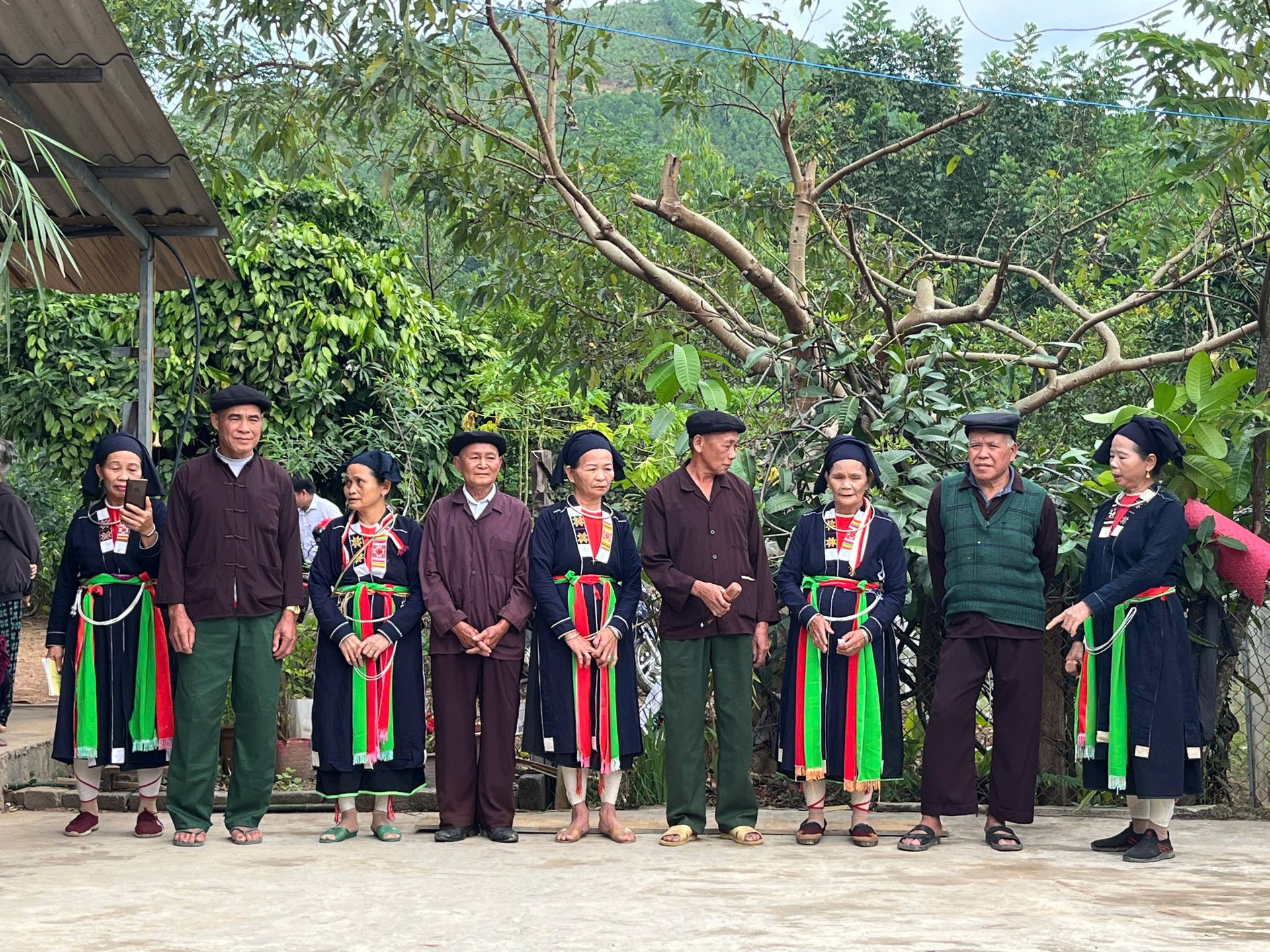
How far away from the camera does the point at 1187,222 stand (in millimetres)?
9500

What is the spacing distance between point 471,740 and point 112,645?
1554 mm

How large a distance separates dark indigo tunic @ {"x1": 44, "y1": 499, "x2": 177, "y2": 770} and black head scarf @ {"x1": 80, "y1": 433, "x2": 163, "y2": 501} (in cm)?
7

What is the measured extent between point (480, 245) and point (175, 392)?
4.98 meters

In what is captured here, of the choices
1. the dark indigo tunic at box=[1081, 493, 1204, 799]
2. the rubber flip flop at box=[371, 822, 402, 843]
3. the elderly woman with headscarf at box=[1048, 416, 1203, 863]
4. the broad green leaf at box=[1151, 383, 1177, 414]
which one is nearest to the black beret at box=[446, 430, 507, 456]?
the rubber flip flop at box=[371, 822, 402, 843]

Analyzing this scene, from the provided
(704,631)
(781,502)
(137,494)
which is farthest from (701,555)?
(137,494)

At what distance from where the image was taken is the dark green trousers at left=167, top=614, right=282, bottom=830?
590 centimetres

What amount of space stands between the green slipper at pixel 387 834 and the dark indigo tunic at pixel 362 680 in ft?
0.50

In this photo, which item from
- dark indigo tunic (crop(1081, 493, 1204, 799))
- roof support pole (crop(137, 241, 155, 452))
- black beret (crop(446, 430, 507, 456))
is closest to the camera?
dark indigo tunic (crop(1081, 493, 1204, 799))

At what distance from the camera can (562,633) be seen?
6047 millimetres

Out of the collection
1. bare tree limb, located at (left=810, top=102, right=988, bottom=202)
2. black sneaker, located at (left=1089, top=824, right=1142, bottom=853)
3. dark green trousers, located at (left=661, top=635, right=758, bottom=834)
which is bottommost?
black sneaker, located at (left=1089, top=824, right=1142, bottom=853)

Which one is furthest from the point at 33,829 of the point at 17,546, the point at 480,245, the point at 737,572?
the point at 480,245

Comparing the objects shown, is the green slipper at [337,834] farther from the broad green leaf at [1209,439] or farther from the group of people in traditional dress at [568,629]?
the broad green leaf at [1209,439]

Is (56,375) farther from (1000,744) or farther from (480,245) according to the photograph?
(1000,744)

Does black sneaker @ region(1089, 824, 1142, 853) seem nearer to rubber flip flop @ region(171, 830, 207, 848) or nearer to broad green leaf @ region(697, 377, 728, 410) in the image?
broad green leaf @ region(697, 377, 728, 410)
